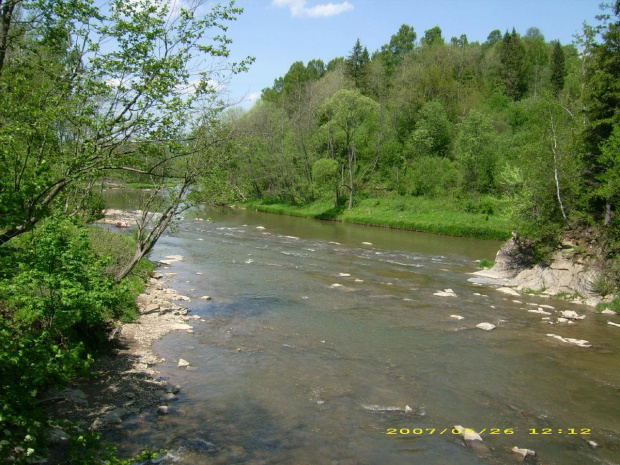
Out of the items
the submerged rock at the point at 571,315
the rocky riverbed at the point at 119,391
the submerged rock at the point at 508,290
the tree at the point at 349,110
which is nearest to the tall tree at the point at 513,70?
the tree at the point at 349,110

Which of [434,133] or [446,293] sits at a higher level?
[434,133]

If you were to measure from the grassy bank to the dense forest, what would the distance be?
0.23m

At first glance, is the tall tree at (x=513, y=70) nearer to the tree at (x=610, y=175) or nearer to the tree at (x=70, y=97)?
the tree at (x=610, y=175)

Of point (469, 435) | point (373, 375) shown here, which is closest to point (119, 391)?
point (373, 375)

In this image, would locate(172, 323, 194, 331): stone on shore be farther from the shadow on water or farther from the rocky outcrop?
the shadow on water

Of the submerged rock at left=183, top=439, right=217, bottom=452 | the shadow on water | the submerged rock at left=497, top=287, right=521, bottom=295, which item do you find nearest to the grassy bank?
the shadow on water

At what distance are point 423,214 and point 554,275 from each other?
2686cm

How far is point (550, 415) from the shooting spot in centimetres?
1092

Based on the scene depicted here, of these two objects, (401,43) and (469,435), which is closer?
(469,435)

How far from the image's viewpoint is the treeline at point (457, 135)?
77.4 feet

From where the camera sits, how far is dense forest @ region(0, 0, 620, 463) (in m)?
6.88

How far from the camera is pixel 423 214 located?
50125 mm

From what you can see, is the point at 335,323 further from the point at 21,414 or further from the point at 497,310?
the point at 21,414

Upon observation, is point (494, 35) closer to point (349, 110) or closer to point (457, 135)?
point (457, 135)
